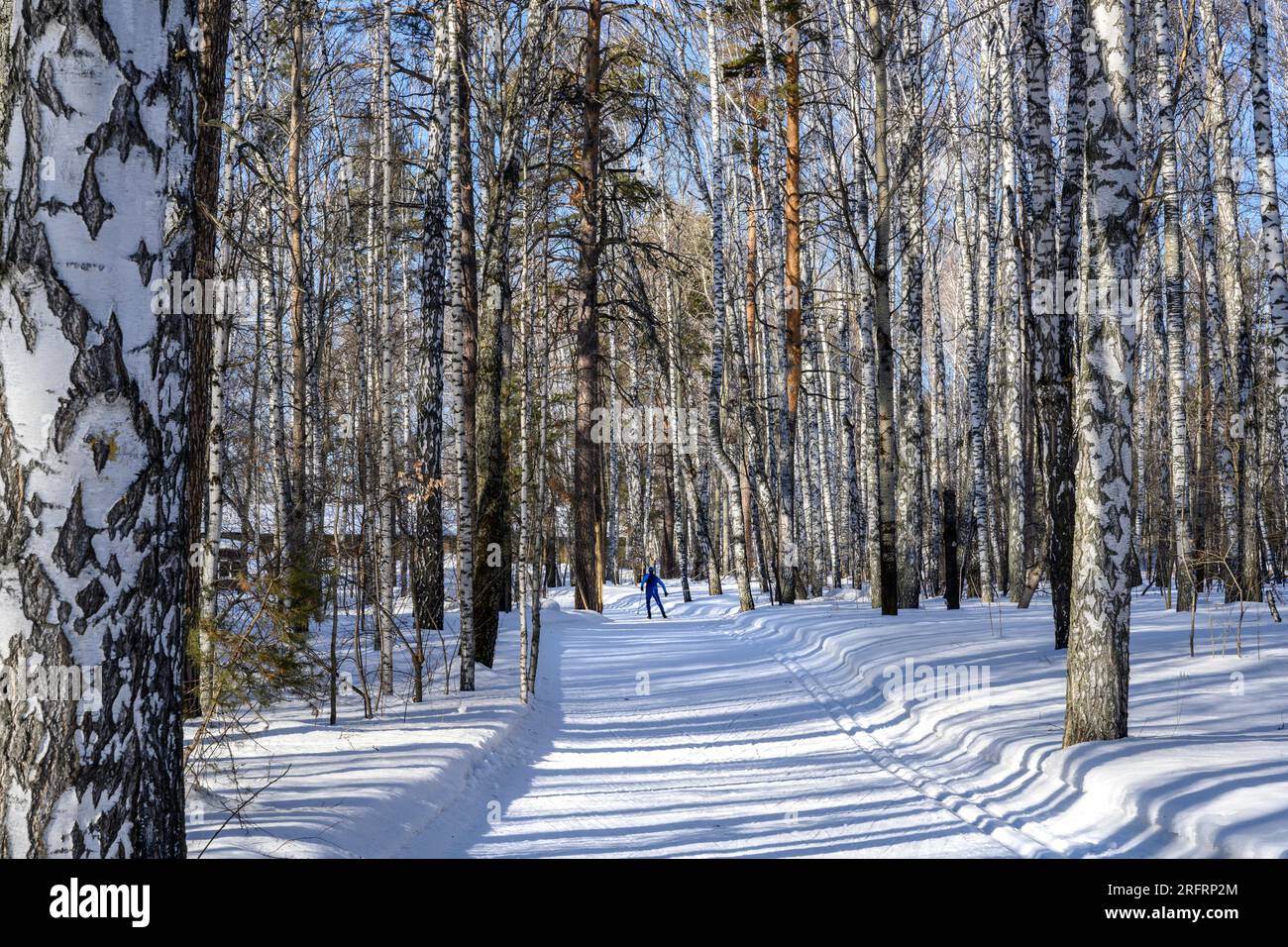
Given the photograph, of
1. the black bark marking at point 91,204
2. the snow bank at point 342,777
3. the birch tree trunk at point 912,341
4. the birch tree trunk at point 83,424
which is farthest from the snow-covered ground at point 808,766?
the birch tree trunk at point 912,341

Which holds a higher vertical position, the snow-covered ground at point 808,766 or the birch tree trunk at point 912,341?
the birch tree trunk at point 912,341

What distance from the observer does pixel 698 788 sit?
7.41 meters

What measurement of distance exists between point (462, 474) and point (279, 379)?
7583 mm

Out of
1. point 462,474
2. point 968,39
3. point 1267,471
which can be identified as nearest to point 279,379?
point 462,474

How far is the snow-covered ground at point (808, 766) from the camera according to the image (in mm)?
5666

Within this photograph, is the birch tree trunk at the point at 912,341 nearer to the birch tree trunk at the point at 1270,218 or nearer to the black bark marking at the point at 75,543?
the birch tree trunk at the point at 1270,218

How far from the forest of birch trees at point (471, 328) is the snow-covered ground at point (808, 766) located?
717 mm

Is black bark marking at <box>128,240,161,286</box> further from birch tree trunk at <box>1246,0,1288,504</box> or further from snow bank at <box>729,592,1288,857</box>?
birch tree trunk at <box>1246,0,1288,504</box>

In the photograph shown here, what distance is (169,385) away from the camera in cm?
328

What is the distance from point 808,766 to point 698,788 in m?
1.19

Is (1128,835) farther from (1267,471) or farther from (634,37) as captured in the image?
(634,37)

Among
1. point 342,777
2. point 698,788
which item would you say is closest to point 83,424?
point 342,777

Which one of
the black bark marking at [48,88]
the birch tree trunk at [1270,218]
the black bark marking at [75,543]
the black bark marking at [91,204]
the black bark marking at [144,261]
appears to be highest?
the birch tree trunk at [1270,218]
